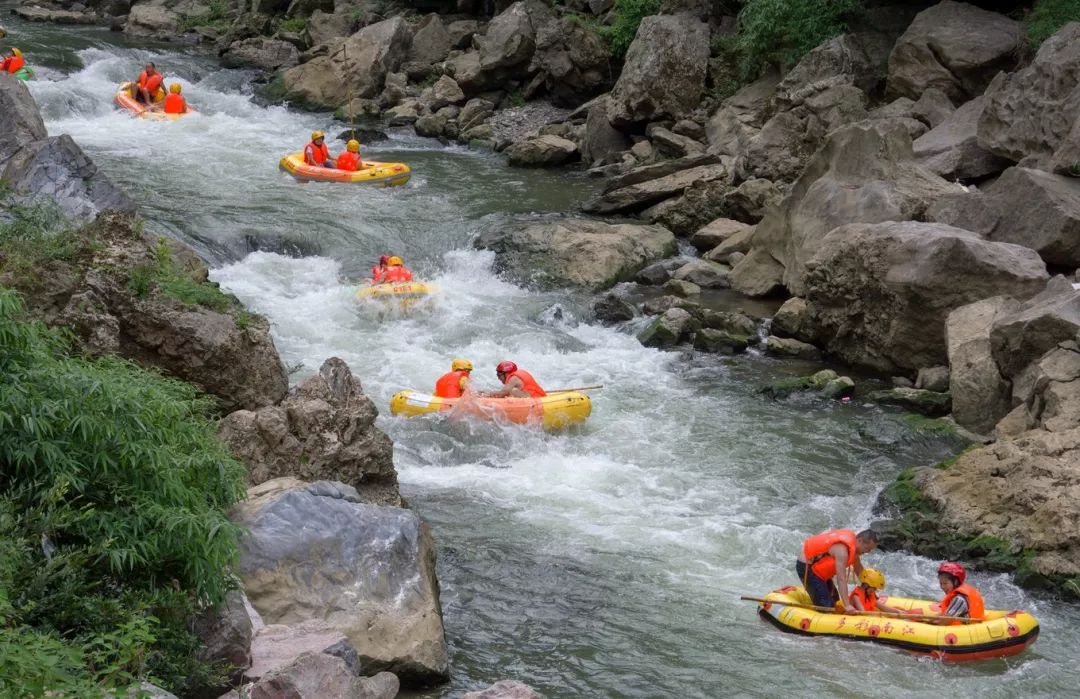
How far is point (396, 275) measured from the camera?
1576 cm

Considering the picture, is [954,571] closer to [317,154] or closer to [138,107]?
[317,154]

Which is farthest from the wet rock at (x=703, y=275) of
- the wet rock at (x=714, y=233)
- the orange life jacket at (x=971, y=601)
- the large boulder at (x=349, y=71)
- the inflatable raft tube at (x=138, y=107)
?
the large boulder at (x=349, y=71)

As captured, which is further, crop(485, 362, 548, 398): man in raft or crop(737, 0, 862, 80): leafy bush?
crop(737, 0, 862, 80): leafy bush

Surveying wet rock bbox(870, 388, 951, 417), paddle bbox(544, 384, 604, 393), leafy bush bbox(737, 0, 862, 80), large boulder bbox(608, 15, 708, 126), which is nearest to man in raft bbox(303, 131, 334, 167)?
large boulder bbox(608, 15, 708, 126)

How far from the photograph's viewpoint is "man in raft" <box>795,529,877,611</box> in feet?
28.1

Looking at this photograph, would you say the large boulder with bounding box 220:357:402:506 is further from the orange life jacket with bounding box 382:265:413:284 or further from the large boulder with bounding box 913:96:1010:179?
the large boulder with bounding box 913:96:1010:179

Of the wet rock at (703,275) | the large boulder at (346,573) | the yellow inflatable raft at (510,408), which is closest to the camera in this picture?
the large boulder at (346,573)

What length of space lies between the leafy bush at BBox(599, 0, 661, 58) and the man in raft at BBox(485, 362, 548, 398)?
46.7 ft

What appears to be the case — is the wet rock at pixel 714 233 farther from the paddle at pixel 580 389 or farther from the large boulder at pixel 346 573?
the large boulder at pixel 346 573

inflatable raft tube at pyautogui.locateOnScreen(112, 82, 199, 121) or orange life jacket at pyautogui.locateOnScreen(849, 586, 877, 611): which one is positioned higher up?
orange life jacket at pyautogui.locateOnScreen(849, 586, 877, 611)

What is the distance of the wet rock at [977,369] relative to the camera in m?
11.8

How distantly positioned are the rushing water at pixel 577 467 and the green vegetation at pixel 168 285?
238 cm

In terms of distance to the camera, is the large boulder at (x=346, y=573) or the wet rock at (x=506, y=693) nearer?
the wet rock at (x=506, y=693)

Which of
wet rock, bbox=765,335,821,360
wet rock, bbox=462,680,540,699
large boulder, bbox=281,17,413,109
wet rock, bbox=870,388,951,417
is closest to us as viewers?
wet rock, bbox=462,680,540,699
